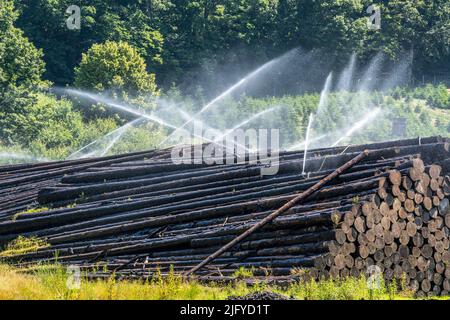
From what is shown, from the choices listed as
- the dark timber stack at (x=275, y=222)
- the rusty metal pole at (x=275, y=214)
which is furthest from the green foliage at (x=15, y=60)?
the rusty metal pole at (x=275, y=214)

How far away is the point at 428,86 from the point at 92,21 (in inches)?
1178

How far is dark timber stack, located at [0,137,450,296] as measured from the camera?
19844 mm

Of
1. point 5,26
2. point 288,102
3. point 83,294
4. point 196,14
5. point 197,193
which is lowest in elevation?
point 83,294

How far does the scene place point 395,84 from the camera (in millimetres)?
81812

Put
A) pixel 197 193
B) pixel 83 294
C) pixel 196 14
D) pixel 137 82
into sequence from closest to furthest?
pixel 83 294 < pixel 197 193 < pixel 137 82 < pixel 196 14

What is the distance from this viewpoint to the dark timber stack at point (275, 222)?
1984cm

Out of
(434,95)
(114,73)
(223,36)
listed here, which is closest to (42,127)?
(114,73)

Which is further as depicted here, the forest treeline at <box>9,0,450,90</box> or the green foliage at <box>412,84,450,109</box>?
the forest treeline at <box>9,0,450,90</box>

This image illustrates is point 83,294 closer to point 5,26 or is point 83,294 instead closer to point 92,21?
A: point 5,26

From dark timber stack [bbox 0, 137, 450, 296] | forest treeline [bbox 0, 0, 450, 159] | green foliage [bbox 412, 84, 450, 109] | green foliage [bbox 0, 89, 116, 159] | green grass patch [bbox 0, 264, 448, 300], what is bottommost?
green grass patch [bbox 0, 264, 448, 300]

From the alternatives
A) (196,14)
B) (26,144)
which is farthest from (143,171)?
(196,14)

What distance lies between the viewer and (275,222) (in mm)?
A: 20656

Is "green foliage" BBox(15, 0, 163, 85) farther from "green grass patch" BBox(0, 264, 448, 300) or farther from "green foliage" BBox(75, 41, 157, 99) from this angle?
"green grass patch" BBox(0, 264, 448, 300)

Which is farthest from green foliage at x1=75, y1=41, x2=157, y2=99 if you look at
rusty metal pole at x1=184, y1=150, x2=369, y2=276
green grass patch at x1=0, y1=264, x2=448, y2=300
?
green grass patch at x1=0, y1=264, x2=448, y2=300
